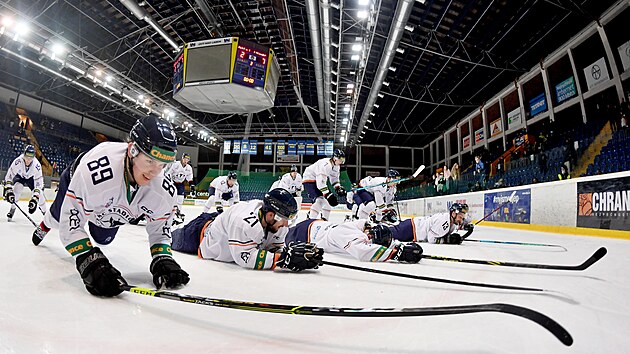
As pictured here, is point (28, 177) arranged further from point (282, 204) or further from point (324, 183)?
point (282, 204)

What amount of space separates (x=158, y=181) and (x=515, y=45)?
13392 mm

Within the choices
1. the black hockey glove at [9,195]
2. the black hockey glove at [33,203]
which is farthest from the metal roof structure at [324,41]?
the black hockey glove at [9,195]

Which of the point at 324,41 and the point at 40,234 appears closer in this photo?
the point at 40,234

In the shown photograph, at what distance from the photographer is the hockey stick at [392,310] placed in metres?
0.95

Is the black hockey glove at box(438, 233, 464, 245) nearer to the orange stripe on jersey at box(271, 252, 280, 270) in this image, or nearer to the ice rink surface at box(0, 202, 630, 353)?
the ice rink surface at box(0, 202, 630, 353)

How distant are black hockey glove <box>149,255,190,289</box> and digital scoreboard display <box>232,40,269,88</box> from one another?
344 inches

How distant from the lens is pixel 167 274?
171 centimetres

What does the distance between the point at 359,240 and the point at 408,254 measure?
452 millimetres

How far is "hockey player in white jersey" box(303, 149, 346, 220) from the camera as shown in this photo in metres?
6.74

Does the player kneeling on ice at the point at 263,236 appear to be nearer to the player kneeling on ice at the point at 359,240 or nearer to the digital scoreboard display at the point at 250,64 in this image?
the player kneeling on ice at the point at 359,240

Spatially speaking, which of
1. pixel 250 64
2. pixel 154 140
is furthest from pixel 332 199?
pixel 250 64

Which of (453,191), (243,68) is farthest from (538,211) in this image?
(243,68)

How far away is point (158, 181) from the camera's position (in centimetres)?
200

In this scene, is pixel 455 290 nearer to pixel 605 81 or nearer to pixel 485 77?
pixel 605 81
